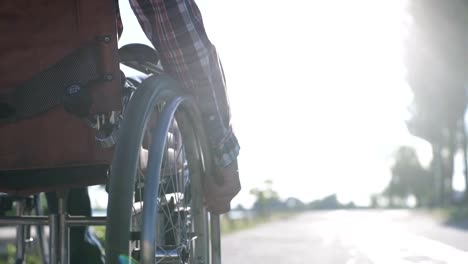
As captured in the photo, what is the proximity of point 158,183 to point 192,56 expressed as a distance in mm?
452

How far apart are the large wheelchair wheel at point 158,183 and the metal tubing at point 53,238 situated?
24 cm

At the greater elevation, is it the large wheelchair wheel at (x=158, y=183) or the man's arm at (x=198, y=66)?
the man's arm at (x=198, y=66)

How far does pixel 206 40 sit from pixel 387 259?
17.0 feet

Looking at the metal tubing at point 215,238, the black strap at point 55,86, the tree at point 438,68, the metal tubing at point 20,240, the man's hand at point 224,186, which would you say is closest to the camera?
the black strap at point 55,86

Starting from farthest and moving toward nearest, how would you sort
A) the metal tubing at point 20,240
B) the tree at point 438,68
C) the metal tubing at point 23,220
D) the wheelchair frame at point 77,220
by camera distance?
the tree at point 438,68 < the metal tubing at point 20,240 < the metal tubing at point 23,220 < the wheelchair frame at point 77,220

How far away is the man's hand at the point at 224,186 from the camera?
2.40 metres

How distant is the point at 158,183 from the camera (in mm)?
1845

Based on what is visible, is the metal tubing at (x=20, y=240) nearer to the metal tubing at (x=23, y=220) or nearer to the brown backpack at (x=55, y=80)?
the metal tubing at (x=23, y=220)

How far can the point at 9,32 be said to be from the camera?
6.48 feet

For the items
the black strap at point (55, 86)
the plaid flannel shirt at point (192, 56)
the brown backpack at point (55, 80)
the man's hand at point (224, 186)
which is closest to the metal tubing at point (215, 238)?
the man's hand at point (224, 186)

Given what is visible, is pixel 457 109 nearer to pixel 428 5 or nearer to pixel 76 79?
pixel 428 5

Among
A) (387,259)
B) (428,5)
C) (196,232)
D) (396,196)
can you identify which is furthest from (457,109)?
(396,196)

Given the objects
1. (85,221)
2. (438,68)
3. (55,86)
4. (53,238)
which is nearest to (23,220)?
(53,238)

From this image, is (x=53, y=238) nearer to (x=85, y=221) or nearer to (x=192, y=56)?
(x=85, y=221)
